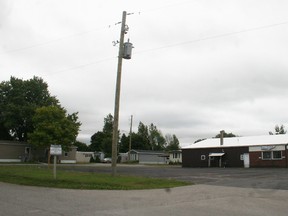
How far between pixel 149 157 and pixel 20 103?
33.9 meters

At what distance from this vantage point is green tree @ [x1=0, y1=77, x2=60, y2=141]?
60031 millimetres

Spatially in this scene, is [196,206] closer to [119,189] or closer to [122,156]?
[119,189]

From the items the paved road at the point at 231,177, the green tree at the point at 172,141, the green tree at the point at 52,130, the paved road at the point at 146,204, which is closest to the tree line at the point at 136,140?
the green tree at the point at 172,141

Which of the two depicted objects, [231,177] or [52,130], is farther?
[52,130]

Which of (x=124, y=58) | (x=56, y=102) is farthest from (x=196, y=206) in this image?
(x=56, y=102)

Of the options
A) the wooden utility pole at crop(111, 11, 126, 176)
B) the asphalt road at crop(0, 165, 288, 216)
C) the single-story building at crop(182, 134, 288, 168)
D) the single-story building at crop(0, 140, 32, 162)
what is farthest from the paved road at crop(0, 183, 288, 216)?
the single-story building at crop(0, 140, 32, 162)

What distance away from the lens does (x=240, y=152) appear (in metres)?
54.3

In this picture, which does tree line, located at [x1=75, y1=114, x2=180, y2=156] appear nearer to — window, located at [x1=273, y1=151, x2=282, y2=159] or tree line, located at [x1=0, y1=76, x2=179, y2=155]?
tree line, located at [x1=0, y1=76, x2=179, y2=155]

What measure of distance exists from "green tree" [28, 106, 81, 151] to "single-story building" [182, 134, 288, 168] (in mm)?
20374

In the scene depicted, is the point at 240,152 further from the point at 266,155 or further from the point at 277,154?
the point at 277,154

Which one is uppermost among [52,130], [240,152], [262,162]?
[52,130]

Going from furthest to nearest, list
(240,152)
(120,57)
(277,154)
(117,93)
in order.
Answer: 1. (240,152)
2. (277,154)
3. (120,57)
4. (117,93)

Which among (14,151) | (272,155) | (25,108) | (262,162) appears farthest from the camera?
(25,108)

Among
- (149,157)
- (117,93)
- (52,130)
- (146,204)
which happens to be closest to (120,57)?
(117,93)
